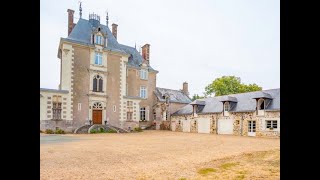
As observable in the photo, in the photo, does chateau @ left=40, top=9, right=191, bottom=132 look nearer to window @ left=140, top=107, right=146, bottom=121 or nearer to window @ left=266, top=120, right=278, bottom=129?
window @ left=140, top=107, right=146, bottom=121

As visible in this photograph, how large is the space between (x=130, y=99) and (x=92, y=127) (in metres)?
5.60

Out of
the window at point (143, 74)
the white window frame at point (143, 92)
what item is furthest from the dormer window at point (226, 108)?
the window at point (143, 74)

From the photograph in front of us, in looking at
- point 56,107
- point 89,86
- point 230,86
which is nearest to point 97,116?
point 89,86

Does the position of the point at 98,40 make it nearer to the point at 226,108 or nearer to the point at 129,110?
the point at 129,110

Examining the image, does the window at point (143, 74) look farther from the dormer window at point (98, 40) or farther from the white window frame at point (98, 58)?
the dormer window at point (98, 40)

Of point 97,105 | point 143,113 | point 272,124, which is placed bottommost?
point 272,124

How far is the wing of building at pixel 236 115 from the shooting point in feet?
66.7

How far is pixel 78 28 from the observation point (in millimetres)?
24766

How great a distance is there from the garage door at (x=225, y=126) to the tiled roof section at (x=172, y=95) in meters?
9.09

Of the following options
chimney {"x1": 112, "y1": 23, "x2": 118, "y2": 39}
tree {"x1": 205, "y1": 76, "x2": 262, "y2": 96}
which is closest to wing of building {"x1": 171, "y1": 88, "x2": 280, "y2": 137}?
chimney {"x1": 112, "y1": 23, "x2": 118, "y2": 39}

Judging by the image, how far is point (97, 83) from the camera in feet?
79.6

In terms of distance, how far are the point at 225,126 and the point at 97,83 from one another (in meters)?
13.8
